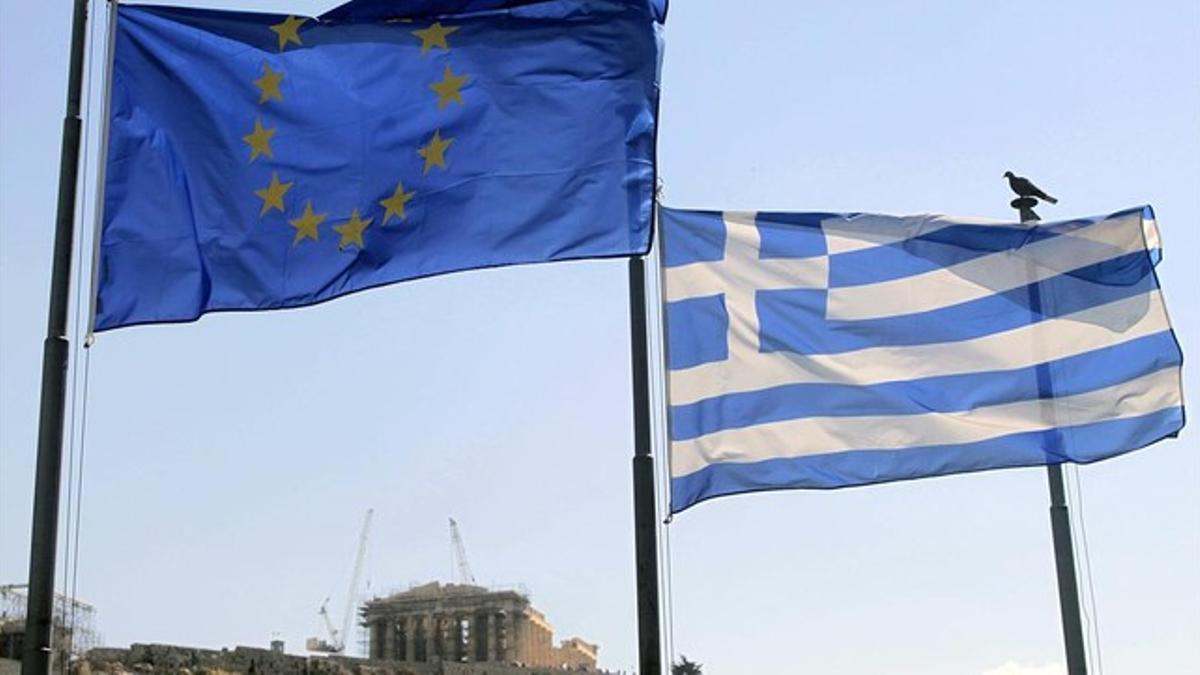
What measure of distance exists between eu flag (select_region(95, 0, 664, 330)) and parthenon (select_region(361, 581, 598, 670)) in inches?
6724

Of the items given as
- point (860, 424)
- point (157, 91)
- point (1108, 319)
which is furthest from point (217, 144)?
point (1108, 319)

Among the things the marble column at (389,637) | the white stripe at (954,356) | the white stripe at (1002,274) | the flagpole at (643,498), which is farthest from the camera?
the marble column at (389,637)

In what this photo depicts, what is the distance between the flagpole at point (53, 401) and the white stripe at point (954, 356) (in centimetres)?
516

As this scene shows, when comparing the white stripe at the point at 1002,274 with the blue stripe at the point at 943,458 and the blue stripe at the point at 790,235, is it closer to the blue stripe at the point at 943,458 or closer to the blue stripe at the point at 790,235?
the blue stripe at the point at 790,235

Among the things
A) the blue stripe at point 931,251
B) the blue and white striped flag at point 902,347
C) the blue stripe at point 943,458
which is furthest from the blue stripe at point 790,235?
the blue stripe at point 943,458

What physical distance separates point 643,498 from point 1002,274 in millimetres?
5210

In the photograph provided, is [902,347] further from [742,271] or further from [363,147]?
[363,147]

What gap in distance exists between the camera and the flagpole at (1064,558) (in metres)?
15.3

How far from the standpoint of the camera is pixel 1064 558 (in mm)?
15852

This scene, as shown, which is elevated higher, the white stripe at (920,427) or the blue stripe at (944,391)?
the blue stripe at (944,391)

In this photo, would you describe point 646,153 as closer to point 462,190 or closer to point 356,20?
point 462,190

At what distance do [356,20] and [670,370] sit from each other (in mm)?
3611

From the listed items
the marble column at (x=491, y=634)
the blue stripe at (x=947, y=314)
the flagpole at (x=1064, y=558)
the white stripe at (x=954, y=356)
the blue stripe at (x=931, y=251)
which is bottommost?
the flagpole at (x=1064, y=558)

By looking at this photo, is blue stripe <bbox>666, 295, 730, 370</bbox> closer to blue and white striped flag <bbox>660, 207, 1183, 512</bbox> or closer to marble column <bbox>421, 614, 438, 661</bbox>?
blue and white striped flag <bbox>660, 207, 1183, 512</bbox>
